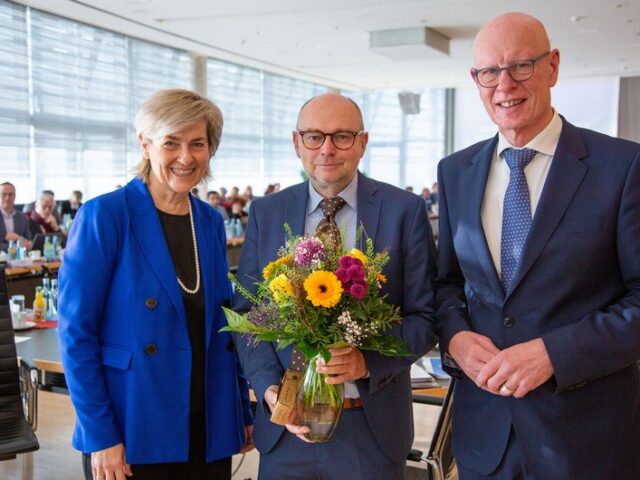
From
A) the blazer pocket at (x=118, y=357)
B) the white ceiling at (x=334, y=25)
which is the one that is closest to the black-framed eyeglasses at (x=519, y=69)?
the blazer pocket at (x=118, y=357)

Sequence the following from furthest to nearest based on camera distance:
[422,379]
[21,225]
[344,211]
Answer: [21,225] → [422,379] → [344,211]

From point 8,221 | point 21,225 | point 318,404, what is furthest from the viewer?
point 21,225

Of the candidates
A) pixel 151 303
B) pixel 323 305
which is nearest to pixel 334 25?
pixel 151 303

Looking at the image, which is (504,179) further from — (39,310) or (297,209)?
(39,310)

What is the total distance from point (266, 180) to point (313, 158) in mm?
17914

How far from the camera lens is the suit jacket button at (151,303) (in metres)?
2.10

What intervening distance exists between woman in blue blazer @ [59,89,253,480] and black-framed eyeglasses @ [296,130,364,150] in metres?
0.35

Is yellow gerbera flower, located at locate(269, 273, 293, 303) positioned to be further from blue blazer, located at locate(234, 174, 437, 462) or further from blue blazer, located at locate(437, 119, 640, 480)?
blue blazer, located at locate(437, 119, 640, 480)

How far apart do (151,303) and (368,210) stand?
0.72 metres

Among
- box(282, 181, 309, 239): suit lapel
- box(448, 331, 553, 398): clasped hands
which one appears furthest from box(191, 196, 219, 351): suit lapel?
box(448, 331, 553, 398): clasped hands

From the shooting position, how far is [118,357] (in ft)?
6.82

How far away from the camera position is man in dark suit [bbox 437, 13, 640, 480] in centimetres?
170

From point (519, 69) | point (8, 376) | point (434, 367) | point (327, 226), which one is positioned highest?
point (519, 69)

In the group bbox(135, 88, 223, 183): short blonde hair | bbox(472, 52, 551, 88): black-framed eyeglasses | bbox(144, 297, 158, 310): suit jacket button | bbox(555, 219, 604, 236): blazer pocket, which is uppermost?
bbox(472, 52, 551, 88): black-framed eyeglasses
